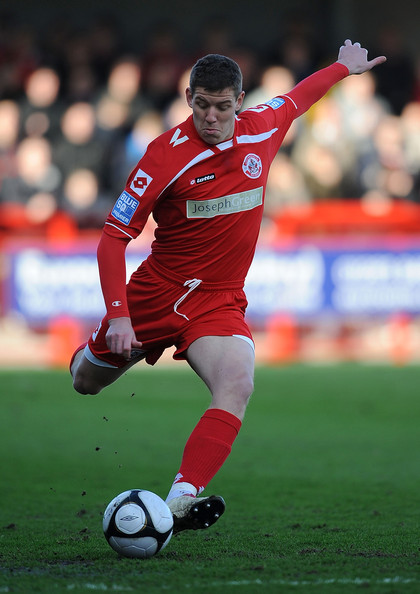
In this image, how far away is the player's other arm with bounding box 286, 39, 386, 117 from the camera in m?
5.62

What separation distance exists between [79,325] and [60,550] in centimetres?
745

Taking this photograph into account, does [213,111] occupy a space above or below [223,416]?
above

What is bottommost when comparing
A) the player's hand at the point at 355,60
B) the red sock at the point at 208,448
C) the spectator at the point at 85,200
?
the red sock at the point at 208,448

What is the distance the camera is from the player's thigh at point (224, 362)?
469 centimetres

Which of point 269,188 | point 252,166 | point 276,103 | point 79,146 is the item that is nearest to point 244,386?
point 252,166

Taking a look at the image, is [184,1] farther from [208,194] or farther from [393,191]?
[208,194]

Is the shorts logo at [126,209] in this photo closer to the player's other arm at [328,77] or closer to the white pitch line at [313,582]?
the player's other arm at [328,77]

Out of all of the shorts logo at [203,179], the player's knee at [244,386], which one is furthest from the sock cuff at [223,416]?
the shorts logo at [203,179]

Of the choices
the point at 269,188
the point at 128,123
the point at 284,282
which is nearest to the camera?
the point at 284,282

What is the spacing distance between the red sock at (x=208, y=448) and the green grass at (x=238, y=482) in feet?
1.01

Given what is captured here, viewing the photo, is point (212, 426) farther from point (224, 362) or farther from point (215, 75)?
point (215, 75)

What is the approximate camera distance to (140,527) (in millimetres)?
4223

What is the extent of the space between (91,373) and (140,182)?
116cm

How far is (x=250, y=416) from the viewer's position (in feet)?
29.3
